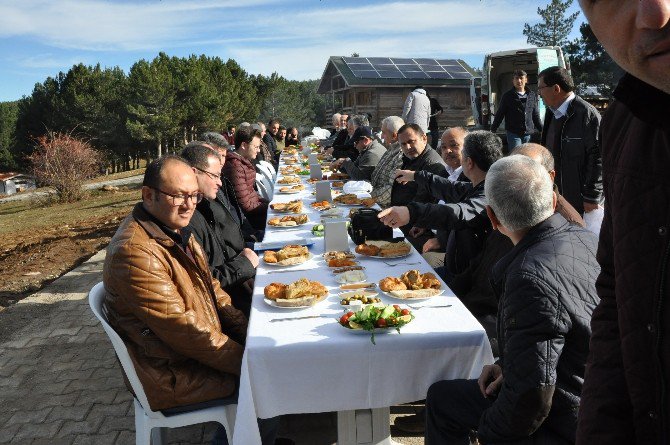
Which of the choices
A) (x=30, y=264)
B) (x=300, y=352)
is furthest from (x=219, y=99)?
(x=300, y=352)

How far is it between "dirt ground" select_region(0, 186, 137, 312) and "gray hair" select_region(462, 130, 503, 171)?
197 inches

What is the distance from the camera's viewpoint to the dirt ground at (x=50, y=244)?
6.77m

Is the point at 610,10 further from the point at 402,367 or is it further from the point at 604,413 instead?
the point at 402,367

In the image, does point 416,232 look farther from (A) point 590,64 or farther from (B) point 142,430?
(A) point 590,64

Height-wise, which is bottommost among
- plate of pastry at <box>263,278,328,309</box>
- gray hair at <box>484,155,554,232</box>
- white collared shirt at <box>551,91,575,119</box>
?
plate of pastry at <box>263,278,328,309</box>

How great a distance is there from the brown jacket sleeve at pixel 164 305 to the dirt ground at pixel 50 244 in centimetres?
435

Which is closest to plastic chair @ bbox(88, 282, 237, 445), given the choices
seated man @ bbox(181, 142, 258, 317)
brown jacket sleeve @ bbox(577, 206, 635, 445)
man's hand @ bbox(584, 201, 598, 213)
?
seated man @ bbox(181, 142, 258, 317)

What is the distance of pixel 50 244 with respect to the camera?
9.69 metres

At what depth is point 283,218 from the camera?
4.52m

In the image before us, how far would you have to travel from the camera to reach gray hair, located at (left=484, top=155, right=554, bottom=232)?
1945 millimetres

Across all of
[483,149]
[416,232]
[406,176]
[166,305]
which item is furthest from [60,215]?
[166,305]

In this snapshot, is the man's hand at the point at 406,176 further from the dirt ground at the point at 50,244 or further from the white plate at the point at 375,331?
the dirt ground at the point at 50,244

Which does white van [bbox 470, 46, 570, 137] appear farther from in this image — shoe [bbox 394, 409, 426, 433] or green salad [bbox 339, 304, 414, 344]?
green salad [bbox 339, 304, 414, 344]

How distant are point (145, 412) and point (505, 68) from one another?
43.4ft
